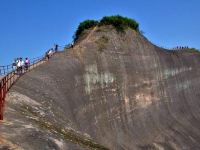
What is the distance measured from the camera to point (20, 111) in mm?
27875

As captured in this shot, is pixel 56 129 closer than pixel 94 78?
Yes

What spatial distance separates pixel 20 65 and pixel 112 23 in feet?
80.5

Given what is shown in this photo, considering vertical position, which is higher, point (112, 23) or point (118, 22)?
point (118, 22)

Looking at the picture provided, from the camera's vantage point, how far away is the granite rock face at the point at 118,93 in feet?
121

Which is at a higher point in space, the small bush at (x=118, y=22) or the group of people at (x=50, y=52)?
the small bush at (x=118, y=22)

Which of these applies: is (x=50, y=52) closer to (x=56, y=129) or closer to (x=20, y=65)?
(x=20, y=65)

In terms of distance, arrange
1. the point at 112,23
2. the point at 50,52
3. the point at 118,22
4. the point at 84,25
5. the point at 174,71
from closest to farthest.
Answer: the point at 50,52 < the point at 112,23 < the point at 118,22 < the point at 84,25 < the point at 174,71

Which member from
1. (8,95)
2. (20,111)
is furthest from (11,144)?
(8,95)

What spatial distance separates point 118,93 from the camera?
56.5m

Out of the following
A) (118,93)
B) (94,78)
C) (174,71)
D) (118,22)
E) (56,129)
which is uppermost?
(118,22)

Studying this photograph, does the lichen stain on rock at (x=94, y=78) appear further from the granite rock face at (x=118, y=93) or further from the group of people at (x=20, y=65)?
the group of people at (x=20, y=65)

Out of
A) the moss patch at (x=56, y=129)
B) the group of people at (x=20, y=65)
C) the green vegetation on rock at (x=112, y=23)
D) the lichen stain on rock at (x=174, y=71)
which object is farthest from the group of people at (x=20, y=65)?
the lichen stain on rock at (x=174, y=71)

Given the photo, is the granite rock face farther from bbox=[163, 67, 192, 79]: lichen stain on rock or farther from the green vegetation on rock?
the green vegetation on rock

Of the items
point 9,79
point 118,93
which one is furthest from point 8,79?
point 118,93
